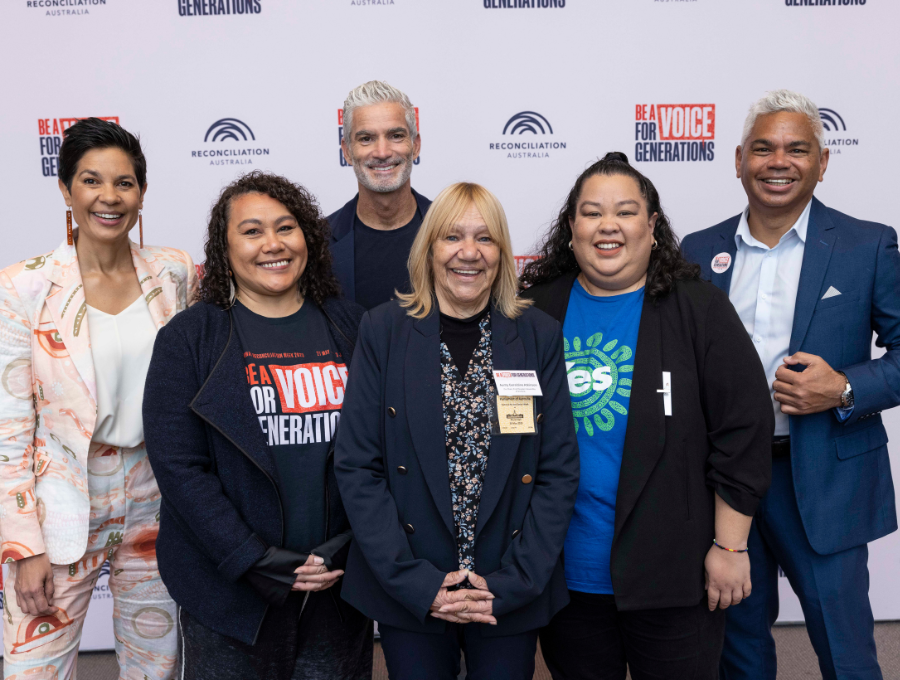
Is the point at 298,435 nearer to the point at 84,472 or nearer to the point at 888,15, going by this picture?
the point at 84,472

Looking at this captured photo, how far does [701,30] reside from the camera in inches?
117

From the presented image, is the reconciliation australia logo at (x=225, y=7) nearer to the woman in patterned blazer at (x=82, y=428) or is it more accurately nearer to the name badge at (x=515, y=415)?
the woman in patterned blazer at (x=82, y=428)

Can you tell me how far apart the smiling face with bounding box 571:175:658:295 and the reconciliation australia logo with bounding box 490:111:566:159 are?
4.72 ft

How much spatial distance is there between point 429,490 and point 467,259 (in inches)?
23.2

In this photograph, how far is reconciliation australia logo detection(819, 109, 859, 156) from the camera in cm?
304

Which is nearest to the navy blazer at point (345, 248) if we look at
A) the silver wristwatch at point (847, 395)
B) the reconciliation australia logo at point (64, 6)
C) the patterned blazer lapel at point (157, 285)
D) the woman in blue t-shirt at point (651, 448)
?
the patterned blazer lapel at point (157, 285)

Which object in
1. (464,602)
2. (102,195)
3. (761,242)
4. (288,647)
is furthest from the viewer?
(761,242)

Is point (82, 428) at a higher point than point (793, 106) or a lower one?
lower

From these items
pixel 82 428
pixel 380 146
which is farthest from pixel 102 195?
pixel 380 146

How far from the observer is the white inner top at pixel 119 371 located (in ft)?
5.90

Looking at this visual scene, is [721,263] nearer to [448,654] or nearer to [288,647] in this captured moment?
[448,654]

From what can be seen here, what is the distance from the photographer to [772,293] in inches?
78.6

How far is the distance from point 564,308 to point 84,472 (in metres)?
1.46

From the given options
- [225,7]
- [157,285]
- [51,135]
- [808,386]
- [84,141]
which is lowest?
[808,386]
